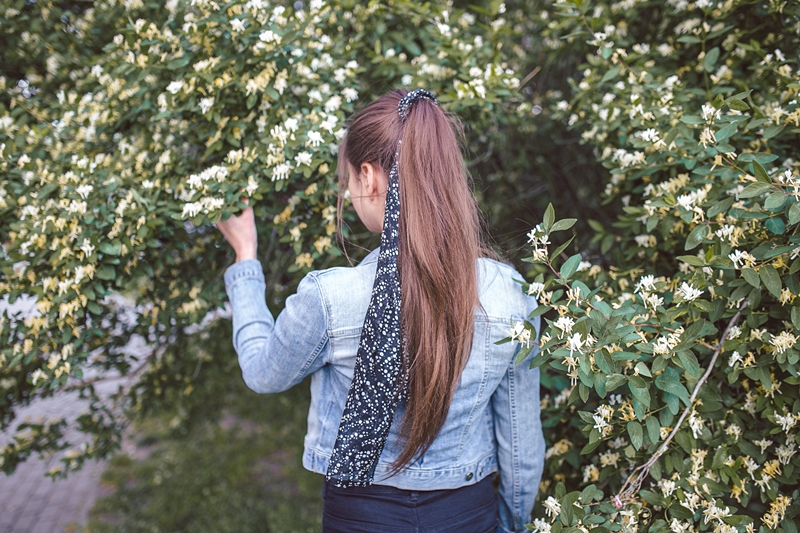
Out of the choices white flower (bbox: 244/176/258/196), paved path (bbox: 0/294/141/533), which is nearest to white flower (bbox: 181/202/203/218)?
white flower (bbox: 244/176/258/196)

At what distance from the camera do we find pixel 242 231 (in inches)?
66.1

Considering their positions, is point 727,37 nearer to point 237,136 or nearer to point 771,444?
point 771,444

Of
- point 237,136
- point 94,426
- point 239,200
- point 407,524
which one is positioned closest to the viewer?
point 407,524

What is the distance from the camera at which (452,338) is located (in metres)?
1.29

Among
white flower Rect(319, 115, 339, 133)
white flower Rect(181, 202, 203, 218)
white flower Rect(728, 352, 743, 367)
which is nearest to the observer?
white flower Rect(728, 352, 743, 367)

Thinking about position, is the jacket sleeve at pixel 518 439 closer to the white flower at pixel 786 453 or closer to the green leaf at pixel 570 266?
the green leaf at pixel 570 266

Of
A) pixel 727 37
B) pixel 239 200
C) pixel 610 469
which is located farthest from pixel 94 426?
pixel 727 37

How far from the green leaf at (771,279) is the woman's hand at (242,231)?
135cm

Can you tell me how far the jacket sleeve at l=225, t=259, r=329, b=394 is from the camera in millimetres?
1275

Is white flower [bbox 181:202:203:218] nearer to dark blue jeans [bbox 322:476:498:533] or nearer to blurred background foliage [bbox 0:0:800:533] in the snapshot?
blurred background foliage [bbox 0:0:800:533]

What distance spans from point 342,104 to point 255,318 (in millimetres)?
869

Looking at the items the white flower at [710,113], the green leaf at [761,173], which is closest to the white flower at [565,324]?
the green leaf at [761,173]

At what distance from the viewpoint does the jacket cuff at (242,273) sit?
153 cm

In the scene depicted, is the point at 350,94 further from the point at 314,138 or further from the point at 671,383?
the point at 671,383
